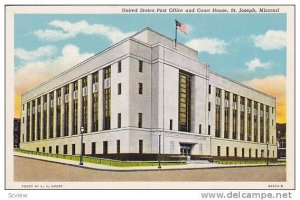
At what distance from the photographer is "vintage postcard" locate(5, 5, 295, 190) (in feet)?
70.6

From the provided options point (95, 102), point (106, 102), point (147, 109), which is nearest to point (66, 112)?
point (95, 102)

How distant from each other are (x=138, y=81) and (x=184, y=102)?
5400 mm

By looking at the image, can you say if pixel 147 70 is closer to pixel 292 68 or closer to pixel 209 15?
pixel 209 15

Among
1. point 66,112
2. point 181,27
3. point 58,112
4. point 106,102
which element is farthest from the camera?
point 58,112

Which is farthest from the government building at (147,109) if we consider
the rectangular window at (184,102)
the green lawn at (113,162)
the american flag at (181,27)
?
the american flag at (181,27)

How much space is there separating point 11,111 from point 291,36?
48.3 feet

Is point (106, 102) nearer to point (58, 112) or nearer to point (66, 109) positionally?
point (66, 109)

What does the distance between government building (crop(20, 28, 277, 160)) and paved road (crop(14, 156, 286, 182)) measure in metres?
4.76

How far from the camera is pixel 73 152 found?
3073cm

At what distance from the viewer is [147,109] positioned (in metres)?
29.9
